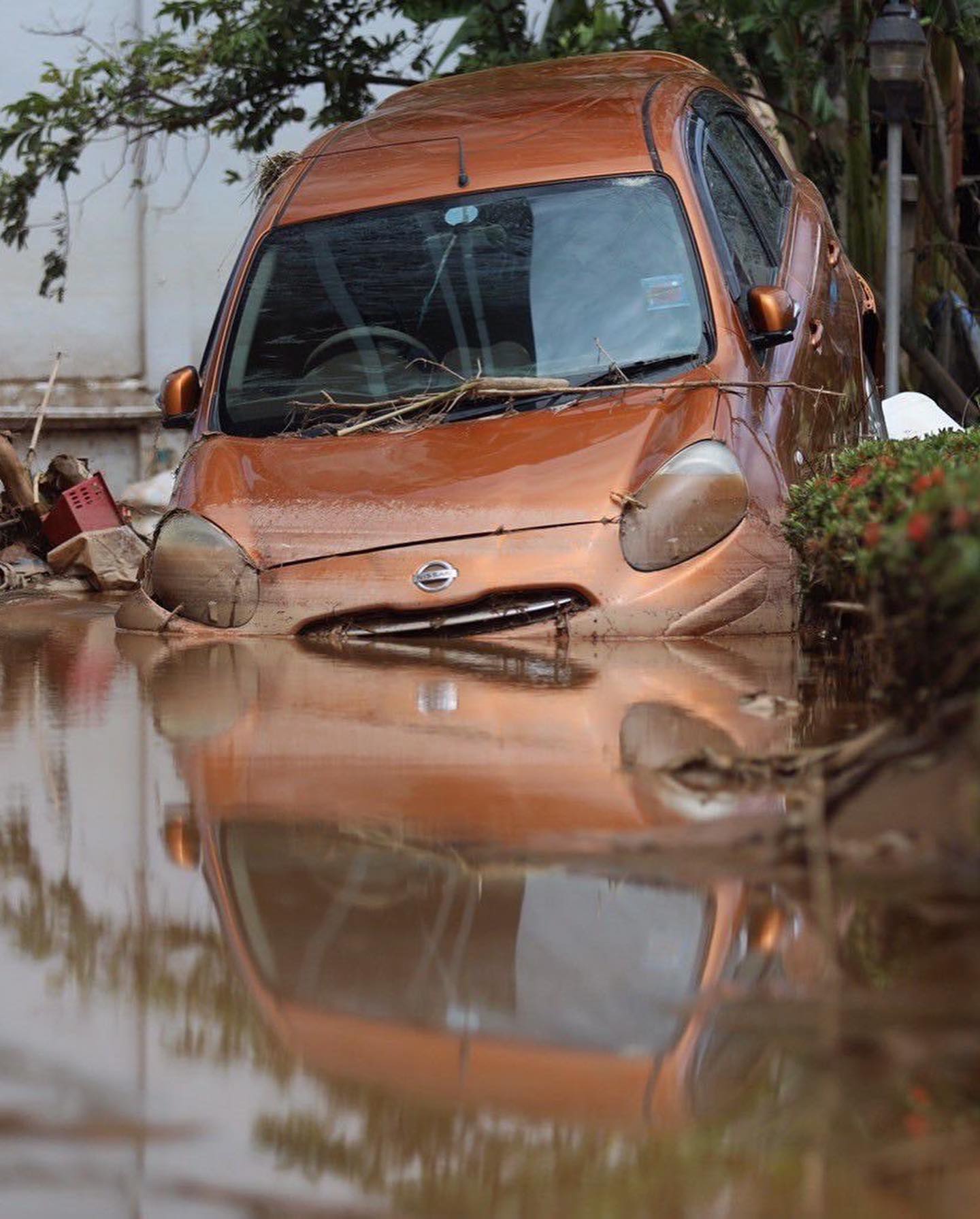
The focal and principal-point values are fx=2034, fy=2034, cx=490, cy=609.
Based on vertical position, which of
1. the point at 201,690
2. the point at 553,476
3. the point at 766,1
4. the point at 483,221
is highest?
the point at 766,1

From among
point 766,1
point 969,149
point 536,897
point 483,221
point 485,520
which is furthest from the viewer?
point 969,149

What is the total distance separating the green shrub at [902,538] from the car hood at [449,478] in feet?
1.88

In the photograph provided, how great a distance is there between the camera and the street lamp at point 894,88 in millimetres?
12266

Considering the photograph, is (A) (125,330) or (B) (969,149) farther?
(B) (969,149)

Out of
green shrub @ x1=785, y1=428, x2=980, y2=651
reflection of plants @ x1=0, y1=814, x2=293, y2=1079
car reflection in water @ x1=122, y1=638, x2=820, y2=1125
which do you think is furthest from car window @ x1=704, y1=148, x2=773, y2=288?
reflection of plants @ x1=0, y1=814, x2=293, y2=1079

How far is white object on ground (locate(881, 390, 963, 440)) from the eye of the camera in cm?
1043

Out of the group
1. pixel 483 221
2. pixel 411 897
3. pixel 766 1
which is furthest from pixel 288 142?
pixel 411 897

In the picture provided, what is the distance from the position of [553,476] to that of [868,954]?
3649 mm

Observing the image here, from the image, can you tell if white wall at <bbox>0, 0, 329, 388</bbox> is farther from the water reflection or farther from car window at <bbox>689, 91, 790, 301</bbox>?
the water reflection

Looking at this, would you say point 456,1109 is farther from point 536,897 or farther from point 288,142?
point 288,142

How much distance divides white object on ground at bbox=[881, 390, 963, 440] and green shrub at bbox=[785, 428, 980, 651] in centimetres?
440

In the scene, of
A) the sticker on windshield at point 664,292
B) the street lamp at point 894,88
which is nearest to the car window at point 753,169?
the sticker on windshield at point 664,292

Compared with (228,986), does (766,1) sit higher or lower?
higher

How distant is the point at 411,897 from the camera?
311 cm
